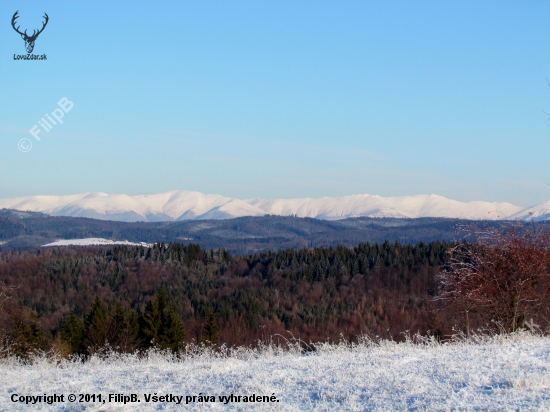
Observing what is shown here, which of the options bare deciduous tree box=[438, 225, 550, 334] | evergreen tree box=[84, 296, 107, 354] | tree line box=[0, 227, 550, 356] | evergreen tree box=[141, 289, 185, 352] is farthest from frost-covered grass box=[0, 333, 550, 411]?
evergreen tree box=[141, 289, 185, 352]

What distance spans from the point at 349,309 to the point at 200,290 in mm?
45057

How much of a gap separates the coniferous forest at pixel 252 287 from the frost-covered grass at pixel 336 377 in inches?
2565

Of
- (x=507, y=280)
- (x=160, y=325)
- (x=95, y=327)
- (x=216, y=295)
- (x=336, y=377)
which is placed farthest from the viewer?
(x=216, y=295)

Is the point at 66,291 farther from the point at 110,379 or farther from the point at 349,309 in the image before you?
the point at 110,379

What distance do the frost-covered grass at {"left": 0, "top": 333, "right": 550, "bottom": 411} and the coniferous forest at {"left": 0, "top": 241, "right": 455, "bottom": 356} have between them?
214 feet

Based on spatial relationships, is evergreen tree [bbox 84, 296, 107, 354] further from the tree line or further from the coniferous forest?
the coniferous forest

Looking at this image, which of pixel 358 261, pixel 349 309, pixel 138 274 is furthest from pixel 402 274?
pixel 138 274

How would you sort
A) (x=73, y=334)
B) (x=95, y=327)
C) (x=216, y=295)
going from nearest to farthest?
(x=95, y=327) → (x=73, y=334) → (x=216, y=295)

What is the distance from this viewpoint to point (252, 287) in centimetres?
14088

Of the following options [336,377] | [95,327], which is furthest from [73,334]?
[336,377]

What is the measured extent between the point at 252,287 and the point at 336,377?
431 feet

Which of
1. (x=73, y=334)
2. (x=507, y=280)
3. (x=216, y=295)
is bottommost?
(x=216, y=295)

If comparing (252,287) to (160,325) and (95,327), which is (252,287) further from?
(95,327)

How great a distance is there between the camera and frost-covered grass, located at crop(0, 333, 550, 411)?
9047 millimetres
